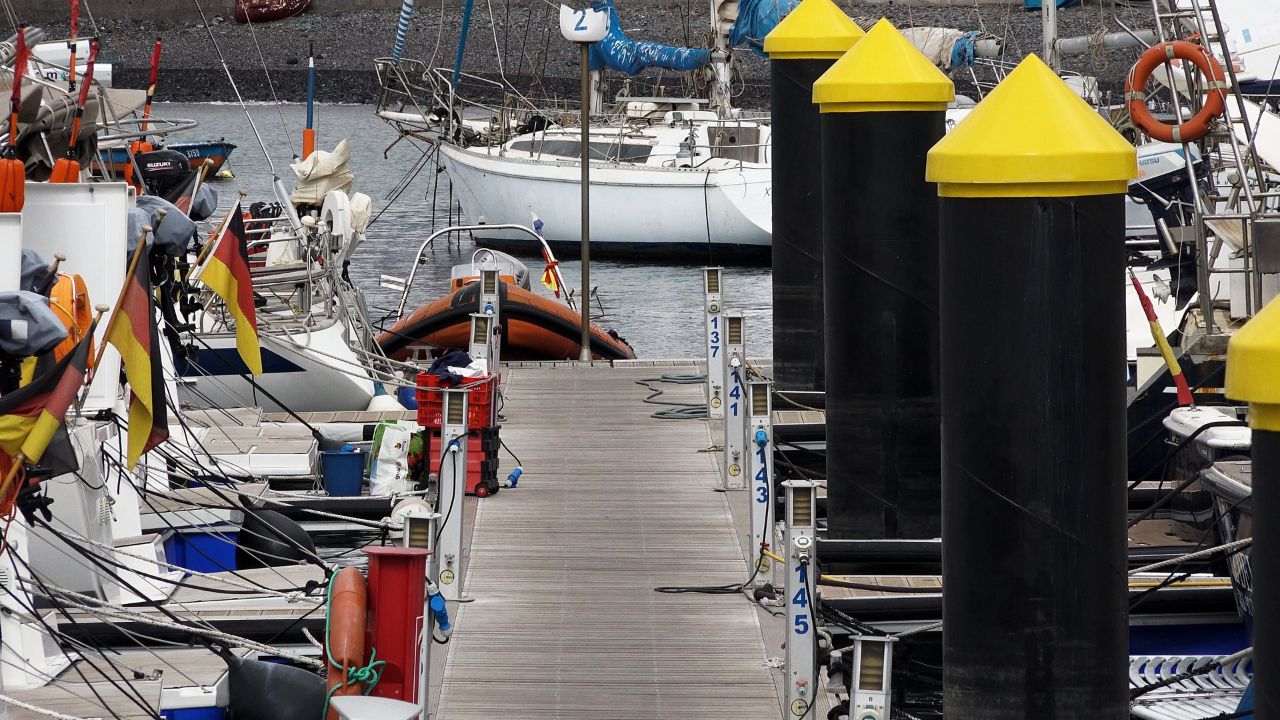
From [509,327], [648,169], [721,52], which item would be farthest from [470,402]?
[721,52]

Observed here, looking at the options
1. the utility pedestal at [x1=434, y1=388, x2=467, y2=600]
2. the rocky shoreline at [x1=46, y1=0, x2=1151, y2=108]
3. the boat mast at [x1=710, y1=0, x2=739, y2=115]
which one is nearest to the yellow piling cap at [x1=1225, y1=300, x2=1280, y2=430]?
the utility pedestal at [x1=434, y1=388, x2=467, y2=600]

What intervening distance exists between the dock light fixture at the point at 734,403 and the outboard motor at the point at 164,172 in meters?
5.02

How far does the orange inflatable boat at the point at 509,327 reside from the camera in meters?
16.7

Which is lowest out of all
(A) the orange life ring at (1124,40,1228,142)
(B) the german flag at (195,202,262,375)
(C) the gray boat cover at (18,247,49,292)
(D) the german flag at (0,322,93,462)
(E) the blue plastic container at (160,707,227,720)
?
(E) the blue plastic container at (160,707,227,720)

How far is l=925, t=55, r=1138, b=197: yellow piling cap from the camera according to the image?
5.62 metres

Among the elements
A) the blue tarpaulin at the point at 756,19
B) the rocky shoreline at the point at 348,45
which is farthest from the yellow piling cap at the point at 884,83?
the rocky shoreline at the point at 348,45

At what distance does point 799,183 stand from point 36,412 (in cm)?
709

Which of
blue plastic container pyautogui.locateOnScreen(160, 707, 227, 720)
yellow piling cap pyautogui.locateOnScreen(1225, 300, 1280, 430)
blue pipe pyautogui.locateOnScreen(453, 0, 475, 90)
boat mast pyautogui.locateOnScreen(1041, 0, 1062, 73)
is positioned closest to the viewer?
yellow piling cap pyautogui.locateOnScreen(1225, 300, 1280, 430)

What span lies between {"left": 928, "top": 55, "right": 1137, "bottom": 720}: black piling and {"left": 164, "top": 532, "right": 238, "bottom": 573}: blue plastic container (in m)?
5.53

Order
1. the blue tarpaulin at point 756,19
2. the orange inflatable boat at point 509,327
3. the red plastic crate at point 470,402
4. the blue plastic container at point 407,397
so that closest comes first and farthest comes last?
1. the red plastic crate at point 470,402
2. the blue plastic container at point 407,397
3. the orange inflatable boat at point 509,327
4. the blue tarpaulin at point 756,19

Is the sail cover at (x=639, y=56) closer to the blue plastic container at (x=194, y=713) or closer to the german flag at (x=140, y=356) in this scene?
the german flag at (x=140, y=356)

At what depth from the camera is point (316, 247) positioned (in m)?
15.9

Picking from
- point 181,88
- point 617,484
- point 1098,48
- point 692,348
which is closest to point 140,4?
point 181,88

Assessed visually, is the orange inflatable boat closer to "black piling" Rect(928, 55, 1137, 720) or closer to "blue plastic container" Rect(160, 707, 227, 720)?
"blue plastic container" Rect(160, 707, 227, 720)
